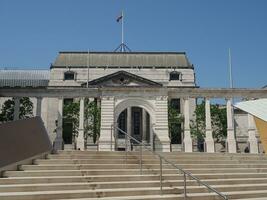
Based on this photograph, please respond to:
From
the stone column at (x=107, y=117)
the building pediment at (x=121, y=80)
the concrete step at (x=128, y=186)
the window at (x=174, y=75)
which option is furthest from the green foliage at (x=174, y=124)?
the concrete step at (x=128, y=186)

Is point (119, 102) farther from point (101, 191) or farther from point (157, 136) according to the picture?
point (101, 191)

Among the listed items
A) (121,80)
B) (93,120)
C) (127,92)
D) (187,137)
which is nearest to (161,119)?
(187,137)

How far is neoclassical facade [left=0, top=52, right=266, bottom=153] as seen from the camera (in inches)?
1086

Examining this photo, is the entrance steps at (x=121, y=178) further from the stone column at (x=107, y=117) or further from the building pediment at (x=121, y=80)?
the building pediment at (x=121, y=80)

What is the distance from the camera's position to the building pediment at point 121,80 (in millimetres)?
45656

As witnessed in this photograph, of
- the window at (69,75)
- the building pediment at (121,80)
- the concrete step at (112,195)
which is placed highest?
the window at (69,75)

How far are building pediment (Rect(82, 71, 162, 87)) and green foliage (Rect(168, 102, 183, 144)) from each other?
644 centimetres

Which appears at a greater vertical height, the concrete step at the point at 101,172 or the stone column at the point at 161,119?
the stone column at the point at 161,119

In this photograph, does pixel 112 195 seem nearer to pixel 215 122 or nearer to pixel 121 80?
pixel 215 122

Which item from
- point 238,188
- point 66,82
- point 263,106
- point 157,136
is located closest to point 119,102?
point 157,136

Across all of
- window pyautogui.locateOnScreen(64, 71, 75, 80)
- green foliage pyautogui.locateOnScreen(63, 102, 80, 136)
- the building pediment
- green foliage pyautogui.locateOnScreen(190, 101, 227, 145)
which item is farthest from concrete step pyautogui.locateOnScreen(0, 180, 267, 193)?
window pyautogui.locateOnScreen(64, 71, 75, 80)

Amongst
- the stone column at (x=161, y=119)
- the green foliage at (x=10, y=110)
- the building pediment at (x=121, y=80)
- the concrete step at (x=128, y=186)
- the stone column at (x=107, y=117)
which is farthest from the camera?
the building pediment at (x=121, y=80)

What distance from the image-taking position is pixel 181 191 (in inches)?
395

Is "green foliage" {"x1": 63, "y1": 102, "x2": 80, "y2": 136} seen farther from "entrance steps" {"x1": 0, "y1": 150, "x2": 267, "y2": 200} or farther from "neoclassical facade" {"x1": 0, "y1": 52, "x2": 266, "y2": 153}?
"entrance steps" {"x1": 0, "y1": 150, "x2": 267, "y2": 200}
